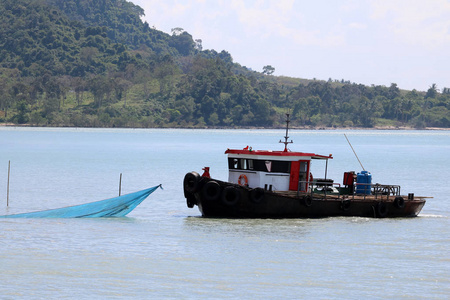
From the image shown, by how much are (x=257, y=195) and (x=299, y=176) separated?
2.48 metres

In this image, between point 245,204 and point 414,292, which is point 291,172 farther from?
point 414,292

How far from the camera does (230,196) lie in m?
32.1

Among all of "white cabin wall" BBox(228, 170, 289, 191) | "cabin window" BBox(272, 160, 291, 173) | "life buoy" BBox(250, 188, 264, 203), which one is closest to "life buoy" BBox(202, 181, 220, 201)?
"life buoy" BBox(250, 188, 264, 203)

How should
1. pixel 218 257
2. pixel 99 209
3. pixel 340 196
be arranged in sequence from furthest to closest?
pixel 340 196
pixel 99 209
pixel 218 257

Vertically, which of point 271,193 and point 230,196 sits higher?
point 271,193

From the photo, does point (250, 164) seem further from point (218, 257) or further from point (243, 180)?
point (218, 257)

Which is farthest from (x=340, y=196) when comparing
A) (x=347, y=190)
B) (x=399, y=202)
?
(x=399, y=202)

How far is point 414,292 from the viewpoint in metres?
22.3

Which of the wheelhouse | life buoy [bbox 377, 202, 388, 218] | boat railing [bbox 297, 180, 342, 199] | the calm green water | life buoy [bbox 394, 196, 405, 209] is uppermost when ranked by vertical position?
the wheelhouse

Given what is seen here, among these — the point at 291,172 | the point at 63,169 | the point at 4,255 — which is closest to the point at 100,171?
the point at 63,169

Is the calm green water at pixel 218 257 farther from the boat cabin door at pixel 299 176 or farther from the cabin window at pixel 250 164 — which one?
the cabin window at pixel 250 164

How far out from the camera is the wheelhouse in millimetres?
32875

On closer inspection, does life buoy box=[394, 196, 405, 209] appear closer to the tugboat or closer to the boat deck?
the tugboat

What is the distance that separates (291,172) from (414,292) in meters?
11.6
